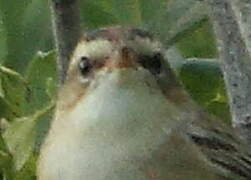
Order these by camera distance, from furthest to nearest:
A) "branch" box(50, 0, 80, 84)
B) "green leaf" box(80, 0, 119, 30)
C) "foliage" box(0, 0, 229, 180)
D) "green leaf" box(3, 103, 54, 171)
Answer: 1. "green leaf" box(80, 0, 119, 30)
2. "foliage" box(0, 0, 229, 180)
3. "branch" box(50, 0, 80, 84)
4. "green leaf" box(3, 103, 54, 171)

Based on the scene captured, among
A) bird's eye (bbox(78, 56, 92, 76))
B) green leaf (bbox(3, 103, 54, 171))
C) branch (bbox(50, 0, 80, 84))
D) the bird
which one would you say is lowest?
the bird

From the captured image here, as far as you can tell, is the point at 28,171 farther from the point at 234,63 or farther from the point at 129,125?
the point at 234,63

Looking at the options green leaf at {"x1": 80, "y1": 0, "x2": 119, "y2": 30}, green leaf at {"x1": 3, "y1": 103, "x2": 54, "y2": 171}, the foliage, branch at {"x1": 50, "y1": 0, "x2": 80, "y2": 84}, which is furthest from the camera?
green leaf at {"x1": 80, "y1": 0, "x2": 119, "y2": 30}

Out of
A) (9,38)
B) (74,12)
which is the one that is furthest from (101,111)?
(9,38)

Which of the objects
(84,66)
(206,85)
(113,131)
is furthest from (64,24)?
(206,85)

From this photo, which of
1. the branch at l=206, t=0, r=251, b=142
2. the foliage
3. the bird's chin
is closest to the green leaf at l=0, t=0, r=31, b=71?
the foliage

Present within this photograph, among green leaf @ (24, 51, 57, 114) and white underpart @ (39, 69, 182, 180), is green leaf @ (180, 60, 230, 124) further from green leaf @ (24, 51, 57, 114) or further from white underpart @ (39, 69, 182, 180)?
green leaf @ (24, 51, 57, 114)

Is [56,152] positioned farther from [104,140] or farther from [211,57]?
[211,57]
